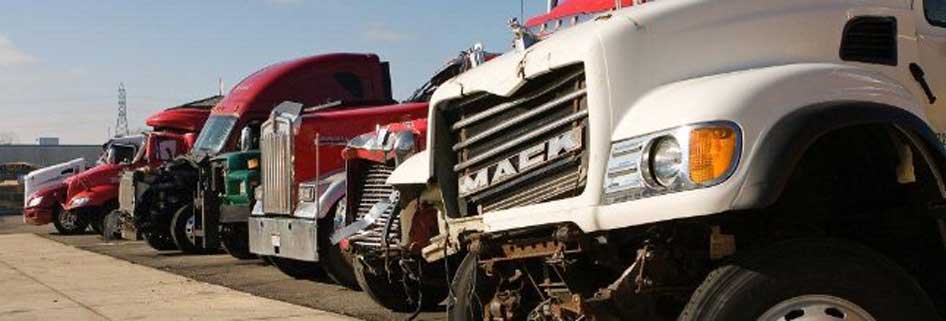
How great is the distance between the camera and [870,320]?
4090mm

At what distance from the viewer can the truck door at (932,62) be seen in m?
4.90

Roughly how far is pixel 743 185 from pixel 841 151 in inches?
30.2

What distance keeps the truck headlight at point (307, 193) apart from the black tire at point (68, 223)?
1510cm

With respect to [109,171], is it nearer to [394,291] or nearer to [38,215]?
[38,215]

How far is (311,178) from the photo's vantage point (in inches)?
436

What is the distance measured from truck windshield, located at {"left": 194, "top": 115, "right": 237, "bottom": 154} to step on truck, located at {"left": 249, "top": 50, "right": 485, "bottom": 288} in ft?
14.9

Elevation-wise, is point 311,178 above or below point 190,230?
above

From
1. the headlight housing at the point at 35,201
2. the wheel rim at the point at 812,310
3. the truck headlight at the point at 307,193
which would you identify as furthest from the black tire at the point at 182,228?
the wheel rim at the point at 812,310

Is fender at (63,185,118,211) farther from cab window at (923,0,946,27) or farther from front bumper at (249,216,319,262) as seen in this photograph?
cab window at (923,0,946,27)

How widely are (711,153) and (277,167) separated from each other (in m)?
8.28

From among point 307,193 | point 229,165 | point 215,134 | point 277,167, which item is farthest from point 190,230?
point 307,193

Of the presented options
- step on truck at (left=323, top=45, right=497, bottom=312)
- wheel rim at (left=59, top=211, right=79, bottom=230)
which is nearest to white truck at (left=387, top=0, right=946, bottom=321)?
step on truck at (left=323, top=45, right=497, bottom=312)

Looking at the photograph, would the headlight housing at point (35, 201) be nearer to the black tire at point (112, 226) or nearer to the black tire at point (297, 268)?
the black tire at point (112, 226)

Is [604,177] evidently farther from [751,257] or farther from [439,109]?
[439,109]
